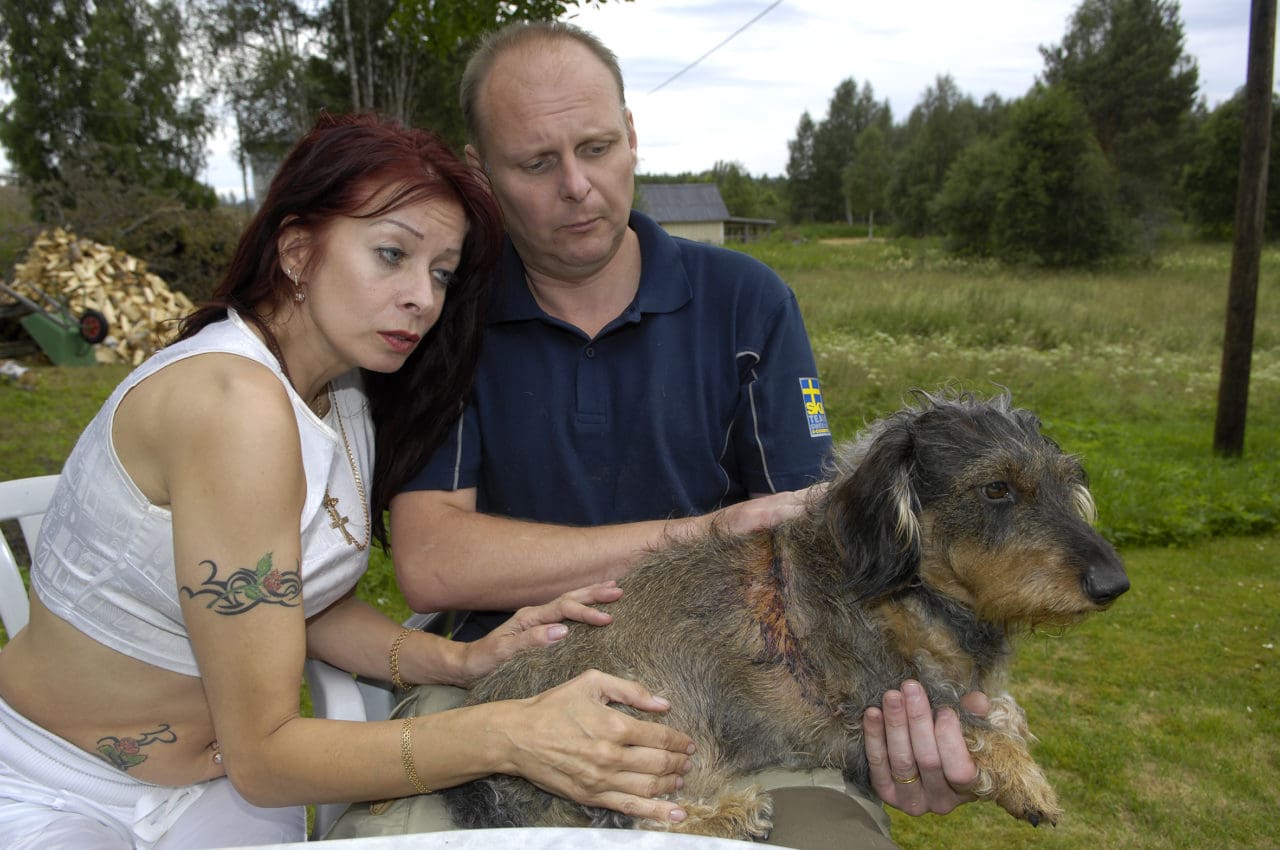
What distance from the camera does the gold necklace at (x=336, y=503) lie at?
272 cm

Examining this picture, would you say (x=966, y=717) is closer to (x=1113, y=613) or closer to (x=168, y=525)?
(x=168, y=525)

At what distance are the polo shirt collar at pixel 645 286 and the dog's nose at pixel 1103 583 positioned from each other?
167 centimetres

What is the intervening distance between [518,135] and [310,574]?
1643mm

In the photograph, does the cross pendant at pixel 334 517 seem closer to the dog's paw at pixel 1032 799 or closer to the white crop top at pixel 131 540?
the white crop top at pixel 131 540

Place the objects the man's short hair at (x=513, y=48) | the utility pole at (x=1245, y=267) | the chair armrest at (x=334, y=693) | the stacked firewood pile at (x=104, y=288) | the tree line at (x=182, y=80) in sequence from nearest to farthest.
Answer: the chair armrest at (x=334, y=693) → the man's short hair at (x=513, y=48) → the utility pole at (x=1245, y=267) → the stacked firewood pile at (x=104, y=288) → the tree line at (x=182, y=80)

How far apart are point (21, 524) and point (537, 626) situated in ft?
7.39

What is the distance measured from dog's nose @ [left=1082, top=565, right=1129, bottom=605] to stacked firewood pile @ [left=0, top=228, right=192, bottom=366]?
49.2 ft

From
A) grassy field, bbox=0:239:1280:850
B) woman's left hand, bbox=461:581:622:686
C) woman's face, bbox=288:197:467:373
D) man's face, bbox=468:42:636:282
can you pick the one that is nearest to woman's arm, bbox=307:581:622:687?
woman's left hand, bbox=461:581:622:686

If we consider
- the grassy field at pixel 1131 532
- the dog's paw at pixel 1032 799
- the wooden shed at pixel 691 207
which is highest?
the wooden shed at pixel 691 207

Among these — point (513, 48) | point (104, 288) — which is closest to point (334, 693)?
point (513, 48)

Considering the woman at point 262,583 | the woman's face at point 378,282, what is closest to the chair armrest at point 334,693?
the woman at point 262,583

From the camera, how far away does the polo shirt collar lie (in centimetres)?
338

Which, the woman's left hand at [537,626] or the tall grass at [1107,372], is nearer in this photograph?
the woman's left hand at [537,626]

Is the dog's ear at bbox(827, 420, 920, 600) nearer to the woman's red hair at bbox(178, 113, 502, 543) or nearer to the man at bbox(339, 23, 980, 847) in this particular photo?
the man at bbox(339, 23, 980, 847)
